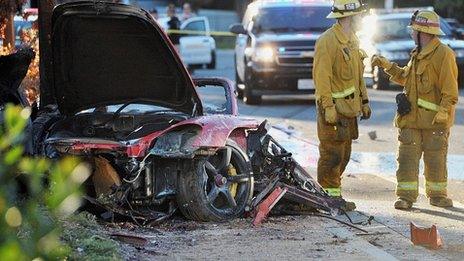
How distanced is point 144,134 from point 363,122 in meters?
9.33

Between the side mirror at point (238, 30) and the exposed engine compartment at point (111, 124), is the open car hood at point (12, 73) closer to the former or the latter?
the exposed engine compartment at point (111, 124)

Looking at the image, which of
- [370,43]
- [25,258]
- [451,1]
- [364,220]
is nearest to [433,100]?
[364,220]

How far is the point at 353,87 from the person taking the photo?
814cm

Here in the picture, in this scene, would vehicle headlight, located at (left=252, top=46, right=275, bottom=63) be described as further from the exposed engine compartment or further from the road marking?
the road marking

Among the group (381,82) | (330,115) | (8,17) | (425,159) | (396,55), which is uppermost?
(8,17)

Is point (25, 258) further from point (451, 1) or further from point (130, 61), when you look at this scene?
point (451, 1)

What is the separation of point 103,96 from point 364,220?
2.27 metres

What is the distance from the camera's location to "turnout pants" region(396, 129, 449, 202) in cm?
839

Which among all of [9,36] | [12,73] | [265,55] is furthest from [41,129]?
[265,55]

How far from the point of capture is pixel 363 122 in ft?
52.4

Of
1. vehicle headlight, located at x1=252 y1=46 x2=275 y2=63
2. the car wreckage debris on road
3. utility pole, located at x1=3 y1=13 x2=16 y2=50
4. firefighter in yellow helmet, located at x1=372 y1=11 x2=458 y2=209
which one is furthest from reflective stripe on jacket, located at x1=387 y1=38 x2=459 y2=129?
vehicle headlight, located at x1=252 y1=46 x2=275 y2=63

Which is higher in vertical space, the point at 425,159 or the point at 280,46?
the point at 425,159

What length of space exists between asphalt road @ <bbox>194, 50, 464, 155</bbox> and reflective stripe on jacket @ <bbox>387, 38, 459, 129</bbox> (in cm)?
415

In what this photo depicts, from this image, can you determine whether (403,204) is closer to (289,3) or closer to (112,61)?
→ (112,61)
